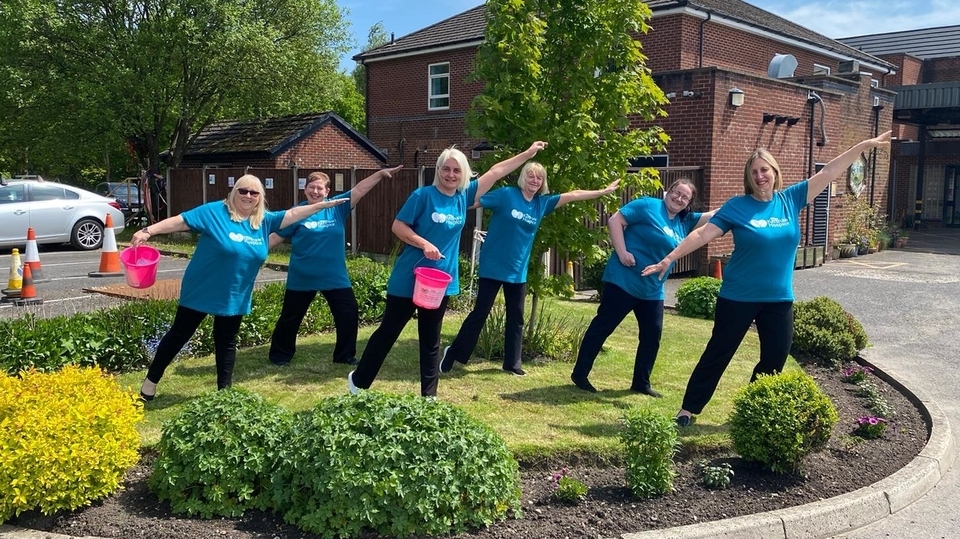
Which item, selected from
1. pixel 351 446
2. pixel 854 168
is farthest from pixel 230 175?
pixel 351 446

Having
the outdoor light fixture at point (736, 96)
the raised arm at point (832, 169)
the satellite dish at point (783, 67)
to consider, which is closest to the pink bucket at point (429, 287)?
the raised arm at point (832, 169)

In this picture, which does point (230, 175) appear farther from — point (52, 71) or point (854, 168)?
point (854, 168)

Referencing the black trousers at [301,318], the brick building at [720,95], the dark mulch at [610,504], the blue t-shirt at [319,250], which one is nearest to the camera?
the dark mulch at [610,504]

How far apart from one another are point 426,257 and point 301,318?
227cm

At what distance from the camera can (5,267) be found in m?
14.4

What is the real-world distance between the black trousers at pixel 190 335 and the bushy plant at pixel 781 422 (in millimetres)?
3367

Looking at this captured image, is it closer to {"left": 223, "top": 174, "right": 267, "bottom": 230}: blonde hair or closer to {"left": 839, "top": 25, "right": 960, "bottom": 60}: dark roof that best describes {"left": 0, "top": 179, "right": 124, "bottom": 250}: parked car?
{"left": 223, "top": 174, "right": 267, "bottom": 230}: blonde hair

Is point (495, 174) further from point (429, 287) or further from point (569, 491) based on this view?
point (569, 491)

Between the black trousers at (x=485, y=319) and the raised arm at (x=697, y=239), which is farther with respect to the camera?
the black trousers at (x=485, y=319)

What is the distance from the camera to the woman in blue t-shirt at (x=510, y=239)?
6590 mm

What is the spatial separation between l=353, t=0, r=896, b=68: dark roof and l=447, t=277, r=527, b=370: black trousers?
590 inches

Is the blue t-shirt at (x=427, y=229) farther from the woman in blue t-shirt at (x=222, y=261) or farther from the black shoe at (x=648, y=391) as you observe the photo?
the black shoe at (x=648, y=391)

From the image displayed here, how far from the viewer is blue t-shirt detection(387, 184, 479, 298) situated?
5414mm

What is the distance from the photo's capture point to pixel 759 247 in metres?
5.34
